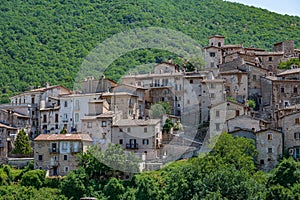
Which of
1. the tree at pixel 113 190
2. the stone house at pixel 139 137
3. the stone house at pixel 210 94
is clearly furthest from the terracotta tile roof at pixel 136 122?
the tree at pixel 113 190

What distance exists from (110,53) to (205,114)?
112 ft

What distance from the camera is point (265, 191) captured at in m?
54.8

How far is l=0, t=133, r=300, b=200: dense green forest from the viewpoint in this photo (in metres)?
54.6

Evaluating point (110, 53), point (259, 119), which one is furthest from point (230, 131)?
point (110, 53)

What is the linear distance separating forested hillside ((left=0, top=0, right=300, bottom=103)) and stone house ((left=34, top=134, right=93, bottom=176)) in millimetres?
28510

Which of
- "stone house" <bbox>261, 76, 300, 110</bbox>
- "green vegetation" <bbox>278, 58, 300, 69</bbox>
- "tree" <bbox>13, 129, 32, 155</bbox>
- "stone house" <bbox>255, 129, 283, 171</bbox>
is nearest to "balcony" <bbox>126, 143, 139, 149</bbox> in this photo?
"tree" <bbox>13, 129, 32, 155</bbox>

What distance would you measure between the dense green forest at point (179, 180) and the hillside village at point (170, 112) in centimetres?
219

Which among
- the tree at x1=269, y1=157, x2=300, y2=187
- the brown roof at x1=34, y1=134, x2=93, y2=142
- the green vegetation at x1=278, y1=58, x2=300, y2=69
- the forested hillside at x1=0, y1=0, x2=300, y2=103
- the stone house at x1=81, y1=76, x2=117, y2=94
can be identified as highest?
the forested hillside at x1=0, y1=0, x2=300, y2=103

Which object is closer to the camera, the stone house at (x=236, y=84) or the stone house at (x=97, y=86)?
the stone house at (x=236, y=84)

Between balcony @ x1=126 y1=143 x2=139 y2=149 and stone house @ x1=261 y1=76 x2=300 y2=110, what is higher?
stone house @ x1=261 y1=76 x2=300 y2=110

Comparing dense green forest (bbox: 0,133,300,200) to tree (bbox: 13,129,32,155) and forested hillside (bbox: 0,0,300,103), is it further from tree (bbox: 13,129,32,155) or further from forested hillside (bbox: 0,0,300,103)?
forested hillside (bbox: 0,0,300,103)

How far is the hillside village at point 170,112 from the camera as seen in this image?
66062 millimetres

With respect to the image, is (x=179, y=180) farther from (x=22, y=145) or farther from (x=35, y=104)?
(x=35, y=104)

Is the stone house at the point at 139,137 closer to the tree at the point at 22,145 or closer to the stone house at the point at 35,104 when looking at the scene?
the tree at the point at 22,145
